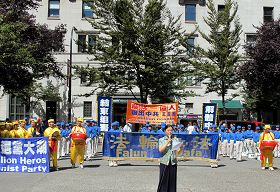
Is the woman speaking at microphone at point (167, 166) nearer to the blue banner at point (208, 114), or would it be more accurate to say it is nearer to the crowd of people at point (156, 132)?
the crowd of people at point (156, 132)

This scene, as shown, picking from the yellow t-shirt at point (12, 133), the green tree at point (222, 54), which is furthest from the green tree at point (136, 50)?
the yellow t-shirt at point (12, 133)

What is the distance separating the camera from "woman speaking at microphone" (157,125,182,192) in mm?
9633

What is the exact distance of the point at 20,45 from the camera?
21500 mm

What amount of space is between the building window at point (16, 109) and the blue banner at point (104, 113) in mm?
22730

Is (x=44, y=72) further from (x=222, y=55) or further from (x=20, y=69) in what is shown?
(x=222, y=55)

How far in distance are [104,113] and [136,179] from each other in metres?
8.83

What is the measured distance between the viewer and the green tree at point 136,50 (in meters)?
29.2

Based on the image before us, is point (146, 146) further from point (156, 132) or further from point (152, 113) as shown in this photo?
point (152, 113)

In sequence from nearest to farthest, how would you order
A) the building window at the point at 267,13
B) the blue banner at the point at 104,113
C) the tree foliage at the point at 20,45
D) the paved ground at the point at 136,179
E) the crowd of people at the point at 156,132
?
the paved ground at the point at 136,179, the crowd of people at the point at 156,132, the tree foliage at the point at 20,45, the blue banner at the point at 104,113, the building window at the point at 267,13

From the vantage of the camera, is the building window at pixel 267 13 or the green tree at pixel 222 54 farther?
the building window at pixel 267 13

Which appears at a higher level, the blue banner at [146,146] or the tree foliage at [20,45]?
the tree foliage at [20,45]

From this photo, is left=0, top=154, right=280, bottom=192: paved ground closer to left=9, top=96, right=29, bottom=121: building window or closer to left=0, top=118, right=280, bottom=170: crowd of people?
left=0, top=118, right=280, bottom=170: crowd of people

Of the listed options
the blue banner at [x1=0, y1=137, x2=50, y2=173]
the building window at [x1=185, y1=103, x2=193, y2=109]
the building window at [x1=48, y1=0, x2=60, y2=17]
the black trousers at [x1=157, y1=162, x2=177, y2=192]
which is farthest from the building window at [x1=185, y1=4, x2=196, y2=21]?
the black trousers at [x1=157, y1=162, x2=177, y2=192]

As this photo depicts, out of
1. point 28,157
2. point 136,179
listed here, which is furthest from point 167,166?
point 28,157
